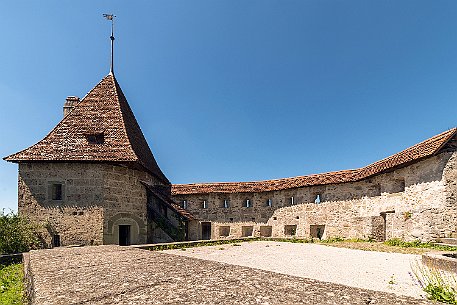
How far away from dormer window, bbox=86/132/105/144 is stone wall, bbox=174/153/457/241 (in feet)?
39.3

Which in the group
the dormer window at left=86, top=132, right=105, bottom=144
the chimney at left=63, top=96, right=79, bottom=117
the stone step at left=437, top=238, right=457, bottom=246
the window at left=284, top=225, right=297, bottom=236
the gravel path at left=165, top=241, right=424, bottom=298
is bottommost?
the window at left=284, top=225, right=297, bottom=236

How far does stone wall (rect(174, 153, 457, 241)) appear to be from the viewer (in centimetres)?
1320

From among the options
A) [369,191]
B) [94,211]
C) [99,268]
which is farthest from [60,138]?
[369,191]

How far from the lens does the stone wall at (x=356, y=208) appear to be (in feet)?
43.3

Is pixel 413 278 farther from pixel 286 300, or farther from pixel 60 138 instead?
pixel 60 138

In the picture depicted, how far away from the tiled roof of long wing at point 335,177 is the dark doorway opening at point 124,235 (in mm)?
11690

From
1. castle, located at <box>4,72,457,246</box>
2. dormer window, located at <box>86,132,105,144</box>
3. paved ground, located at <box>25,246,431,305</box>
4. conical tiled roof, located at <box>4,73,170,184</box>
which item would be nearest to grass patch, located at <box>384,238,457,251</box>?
castle, located at <box>4,72,457,246</box>

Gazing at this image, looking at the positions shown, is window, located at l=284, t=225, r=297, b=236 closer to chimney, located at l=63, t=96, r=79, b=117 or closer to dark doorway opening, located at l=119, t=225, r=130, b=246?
dark doorway opening, located at l=119, t=225, r=130, b=246

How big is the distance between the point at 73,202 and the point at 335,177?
16.3m

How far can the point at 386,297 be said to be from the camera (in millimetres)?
1848

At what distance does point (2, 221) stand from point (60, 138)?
165 inches

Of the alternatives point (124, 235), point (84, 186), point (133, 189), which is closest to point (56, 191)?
point (84, 186)

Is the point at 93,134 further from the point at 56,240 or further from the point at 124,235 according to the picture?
the point at 124,235

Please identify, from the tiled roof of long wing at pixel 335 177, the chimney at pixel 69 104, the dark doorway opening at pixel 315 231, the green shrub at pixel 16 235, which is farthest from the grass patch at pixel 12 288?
the dark doorway opening at pixel 315 231
